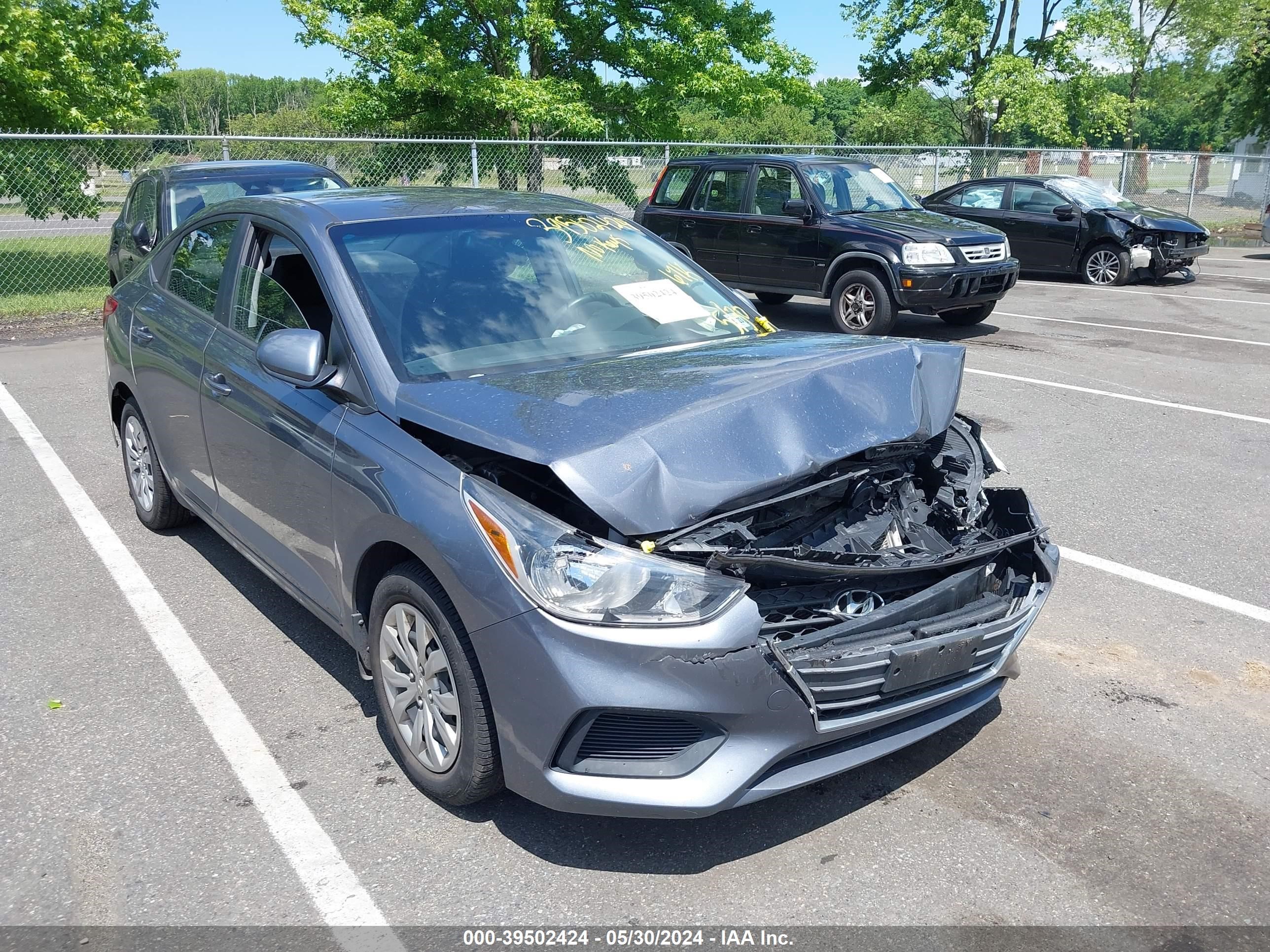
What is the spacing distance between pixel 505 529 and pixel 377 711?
136cm

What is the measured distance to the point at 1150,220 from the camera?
16.1 metres

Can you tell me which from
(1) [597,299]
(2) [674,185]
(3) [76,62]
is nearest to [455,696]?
(1) [597,299]

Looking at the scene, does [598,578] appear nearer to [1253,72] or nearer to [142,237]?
[142,237]

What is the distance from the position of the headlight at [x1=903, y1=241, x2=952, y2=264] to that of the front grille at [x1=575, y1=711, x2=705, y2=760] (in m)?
9.05

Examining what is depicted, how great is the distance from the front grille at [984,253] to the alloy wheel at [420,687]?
928 cm

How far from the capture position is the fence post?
2533 centimetres

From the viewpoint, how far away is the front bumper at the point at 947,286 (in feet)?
35.8

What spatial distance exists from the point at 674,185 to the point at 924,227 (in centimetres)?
346

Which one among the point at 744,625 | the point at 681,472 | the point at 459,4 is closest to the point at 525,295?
the point at 681,472

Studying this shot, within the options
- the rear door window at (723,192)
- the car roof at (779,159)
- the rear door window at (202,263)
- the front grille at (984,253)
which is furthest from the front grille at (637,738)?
the rear door window at (723,192)

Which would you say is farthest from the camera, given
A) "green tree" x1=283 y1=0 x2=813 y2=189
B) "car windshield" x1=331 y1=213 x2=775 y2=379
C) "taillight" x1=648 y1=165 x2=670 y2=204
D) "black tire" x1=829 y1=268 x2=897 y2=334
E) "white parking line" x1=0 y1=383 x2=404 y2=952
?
"green tree" x1=283 y1=0 x2=813 y2=189

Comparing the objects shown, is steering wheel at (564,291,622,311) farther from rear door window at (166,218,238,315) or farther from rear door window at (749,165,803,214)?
rear door window at (749,165,803,214)

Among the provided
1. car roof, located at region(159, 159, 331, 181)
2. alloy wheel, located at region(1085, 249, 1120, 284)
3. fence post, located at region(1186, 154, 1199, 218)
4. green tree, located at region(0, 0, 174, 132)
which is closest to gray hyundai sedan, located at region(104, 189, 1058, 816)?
car roof, located at region(159, 159, 331, 181)

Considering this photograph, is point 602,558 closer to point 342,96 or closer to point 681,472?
point 681,472
